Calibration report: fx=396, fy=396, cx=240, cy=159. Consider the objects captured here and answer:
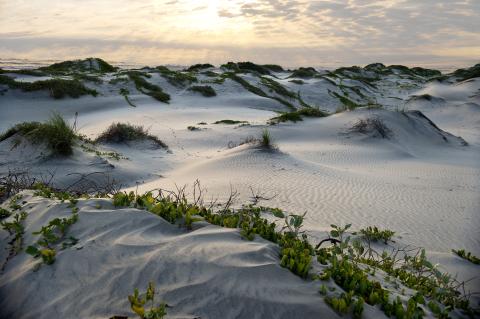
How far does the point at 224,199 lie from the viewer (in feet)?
19.3

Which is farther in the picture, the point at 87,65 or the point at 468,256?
the point at 87,65

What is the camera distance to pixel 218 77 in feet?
90.0

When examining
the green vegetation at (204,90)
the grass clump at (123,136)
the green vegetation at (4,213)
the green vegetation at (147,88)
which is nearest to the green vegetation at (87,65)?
the green vegetation at (147,88)

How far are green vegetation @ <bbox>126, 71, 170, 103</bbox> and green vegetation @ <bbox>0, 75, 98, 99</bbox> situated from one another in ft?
9.98

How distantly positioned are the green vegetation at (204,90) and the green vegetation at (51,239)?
67.1 feet

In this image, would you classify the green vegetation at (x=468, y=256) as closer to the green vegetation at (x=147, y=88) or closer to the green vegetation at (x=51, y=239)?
the green vegetation at (x=51, y=239)

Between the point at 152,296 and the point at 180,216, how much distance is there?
1032mm

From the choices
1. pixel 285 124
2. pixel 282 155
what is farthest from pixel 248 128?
pixel 282 155

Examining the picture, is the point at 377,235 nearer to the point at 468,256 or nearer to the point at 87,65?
the point at 468,256

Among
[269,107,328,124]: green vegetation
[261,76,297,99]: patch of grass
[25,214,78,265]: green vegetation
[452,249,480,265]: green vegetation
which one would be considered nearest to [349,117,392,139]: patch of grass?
[269,107,328,124]: green vegetation

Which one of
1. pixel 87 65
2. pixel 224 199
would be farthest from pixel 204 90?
pixel 224 199

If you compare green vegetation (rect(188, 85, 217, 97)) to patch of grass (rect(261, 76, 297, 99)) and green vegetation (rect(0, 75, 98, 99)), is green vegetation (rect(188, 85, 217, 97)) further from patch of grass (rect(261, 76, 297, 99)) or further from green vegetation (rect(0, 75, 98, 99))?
green vegetation (rect(0, 75, 98, 99))

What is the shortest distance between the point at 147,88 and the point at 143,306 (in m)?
21.9

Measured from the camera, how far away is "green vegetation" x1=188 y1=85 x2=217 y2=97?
2320 centimetres
